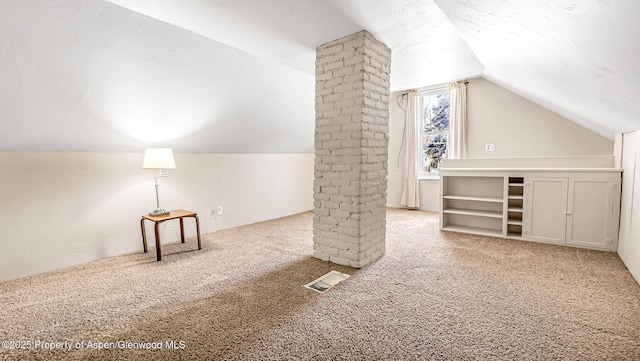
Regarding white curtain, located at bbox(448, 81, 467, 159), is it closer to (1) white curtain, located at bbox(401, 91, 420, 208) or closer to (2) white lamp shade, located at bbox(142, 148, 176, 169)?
(1) white curtain, located at bbox(401, 91, 420, 208)

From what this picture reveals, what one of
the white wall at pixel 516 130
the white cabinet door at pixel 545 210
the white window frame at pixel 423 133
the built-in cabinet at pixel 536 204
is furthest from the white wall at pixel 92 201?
the white wall at pixel 516 130

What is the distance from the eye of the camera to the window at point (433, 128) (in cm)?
579

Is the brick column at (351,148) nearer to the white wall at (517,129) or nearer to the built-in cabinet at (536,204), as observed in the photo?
the built-in cabinet at (536,204)

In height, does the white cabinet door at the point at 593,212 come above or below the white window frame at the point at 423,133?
below

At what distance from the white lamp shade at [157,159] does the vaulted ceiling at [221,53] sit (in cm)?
32

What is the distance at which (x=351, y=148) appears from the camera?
2.78m

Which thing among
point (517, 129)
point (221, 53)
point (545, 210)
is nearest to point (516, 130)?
point (517, 129)

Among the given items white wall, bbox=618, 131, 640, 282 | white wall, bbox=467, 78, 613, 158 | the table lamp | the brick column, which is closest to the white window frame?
white wall, bbox=467, 78, 613, 158

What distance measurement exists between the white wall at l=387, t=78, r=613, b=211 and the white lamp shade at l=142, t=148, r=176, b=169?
192 inches

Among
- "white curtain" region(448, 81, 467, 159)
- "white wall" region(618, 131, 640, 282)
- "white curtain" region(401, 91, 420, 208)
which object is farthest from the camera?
"white curtain" region(401, 91, 420, 208)

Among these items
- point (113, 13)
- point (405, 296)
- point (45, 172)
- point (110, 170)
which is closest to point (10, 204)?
point (45, 172)

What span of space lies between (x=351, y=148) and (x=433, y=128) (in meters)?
3.84

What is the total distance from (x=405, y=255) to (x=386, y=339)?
5.25 ft

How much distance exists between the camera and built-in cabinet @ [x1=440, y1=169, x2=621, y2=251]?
10.8 feet
